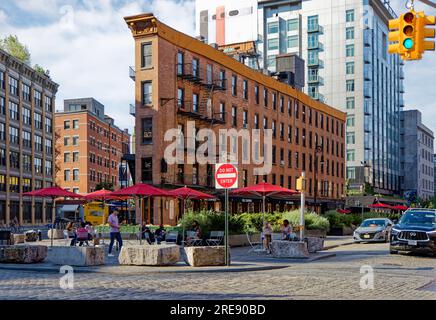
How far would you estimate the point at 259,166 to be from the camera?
6131cm

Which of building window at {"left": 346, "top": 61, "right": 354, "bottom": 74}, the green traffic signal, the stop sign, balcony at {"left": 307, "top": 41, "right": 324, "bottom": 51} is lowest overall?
the stop sign

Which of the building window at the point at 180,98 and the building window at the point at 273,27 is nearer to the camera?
the building window at the point at 180,98

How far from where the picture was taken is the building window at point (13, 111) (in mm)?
67438

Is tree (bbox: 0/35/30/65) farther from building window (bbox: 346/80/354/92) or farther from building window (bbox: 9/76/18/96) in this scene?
building window (bbox: 346/80/354/92)

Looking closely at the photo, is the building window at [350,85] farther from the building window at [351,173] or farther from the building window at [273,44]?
the building window at [273,44]

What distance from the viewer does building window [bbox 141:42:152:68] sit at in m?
47.5

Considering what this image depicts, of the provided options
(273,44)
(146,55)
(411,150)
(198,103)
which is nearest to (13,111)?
(146,55)

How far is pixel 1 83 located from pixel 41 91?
11494mm

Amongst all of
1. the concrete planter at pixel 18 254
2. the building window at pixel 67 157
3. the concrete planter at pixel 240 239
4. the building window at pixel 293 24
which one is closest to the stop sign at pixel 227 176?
the concrete planter at pixel 18 254

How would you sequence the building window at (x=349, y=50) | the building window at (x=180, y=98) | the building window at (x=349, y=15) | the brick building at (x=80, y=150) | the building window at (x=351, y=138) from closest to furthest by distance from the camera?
the building window at (x=180, y=98) < the brick building at (x=80, y=150) < the building window at (x=349, y=15) < the building window at (x=351, y=138) < the building window at (x=349, y=50)

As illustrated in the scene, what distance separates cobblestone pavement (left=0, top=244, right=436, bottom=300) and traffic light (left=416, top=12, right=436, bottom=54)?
5.63m

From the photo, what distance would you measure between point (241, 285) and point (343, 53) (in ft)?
294

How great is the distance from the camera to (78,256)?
17.8 meters

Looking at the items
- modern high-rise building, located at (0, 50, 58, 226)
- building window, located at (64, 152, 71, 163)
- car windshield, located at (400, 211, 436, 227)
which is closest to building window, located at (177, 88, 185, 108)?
modern high-rise building, located at (0, 50, 58, 226)
